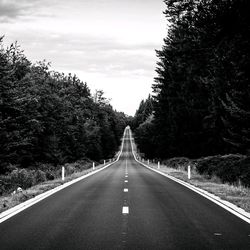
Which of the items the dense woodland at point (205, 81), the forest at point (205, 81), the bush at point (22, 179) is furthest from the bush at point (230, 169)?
the bush at point (22, 179)

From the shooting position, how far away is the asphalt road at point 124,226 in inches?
284

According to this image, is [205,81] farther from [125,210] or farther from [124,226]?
[124,226]

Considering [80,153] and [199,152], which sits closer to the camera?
[199,152]

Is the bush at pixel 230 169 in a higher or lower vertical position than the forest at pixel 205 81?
lower

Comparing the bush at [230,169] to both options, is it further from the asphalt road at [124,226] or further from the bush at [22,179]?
the bush at [22,179]

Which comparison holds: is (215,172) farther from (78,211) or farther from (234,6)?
(78,211)

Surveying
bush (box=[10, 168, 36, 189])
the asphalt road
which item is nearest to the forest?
the asphalt road

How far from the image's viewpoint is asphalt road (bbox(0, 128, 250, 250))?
23.7 ft

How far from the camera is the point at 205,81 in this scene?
134 ft

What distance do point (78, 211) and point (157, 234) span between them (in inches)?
150

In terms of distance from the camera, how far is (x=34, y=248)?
22.4ft

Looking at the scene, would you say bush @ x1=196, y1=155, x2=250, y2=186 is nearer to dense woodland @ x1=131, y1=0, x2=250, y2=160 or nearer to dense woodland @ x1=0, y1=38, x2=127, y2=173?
dense woodland @ x1=131, y1=0, x2=250, y2=160

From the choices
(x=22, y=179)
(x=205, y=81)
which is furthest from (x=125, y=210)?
(x=205, y=81)

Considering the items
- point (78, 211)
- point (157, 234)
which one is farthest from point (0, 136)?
point (157, 234)
